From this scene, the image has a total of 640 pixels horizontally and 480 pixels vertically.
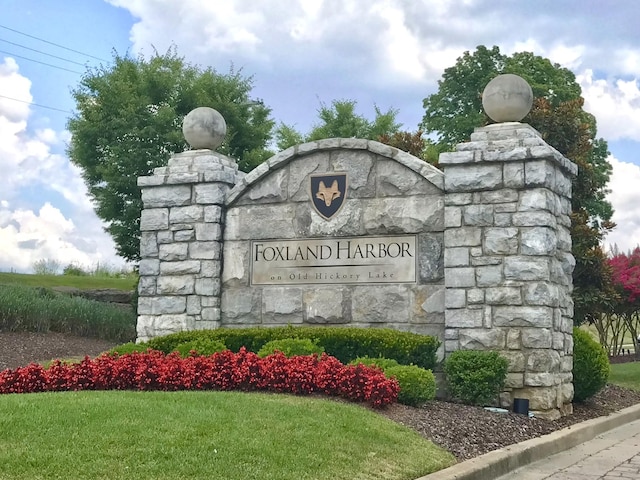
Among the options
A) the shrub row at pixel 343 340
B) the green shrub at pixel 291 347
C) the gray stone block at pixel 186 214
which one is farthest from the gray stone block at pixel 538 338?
the gray stone block at pixel 186 214

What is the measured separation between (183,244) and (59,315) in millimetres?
7707

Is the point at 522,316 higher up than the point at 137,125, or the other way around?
the point at 137,125

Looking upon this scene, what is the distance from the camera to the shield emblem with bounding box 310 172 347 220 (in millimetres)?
→ 11117

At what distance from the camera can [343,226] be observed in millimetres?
10984

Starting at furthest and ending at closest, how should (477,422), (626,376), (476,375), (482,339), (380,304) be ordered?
(626,376)
(380,304)
(482,339)
(476,375)
(477,422)

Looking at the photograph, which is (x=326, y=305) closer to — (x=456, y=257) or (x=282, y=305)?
(x=282, y=305)

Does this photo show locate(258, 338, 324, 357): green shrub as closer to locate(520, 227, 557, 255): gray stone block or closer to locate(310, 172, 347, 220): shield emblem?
locate(310, 172, 347, 220): shield emblem

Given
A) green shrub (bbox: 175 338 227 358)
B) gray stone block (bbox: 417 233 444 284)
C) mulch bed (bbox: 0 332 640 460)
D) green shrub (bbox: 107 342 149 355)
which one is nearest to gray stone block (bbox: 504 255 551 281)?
gray stone block (bbox: 417 233 444 284)

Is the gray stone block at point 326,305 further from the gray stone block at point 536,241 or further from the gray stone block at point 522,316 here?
the gray stone block at point 536,241

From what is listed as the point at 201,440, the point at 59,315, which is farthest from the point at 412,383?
the point at 59,315

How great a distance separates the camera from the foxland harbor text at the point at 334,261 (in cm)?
1069

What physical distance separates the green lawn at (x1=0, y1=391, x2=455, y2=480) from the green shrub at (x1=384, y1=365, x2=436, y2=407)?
87 centimetres

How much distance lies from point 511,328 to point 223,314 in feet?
13.5

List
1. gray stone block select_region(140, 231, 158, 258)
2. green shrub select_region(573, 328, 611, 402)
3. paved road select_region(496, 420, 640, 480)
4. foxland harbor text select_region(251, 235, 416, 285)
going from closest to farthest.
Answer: paved road select_region(496, 420, 640, 480) → foxland harbor text select_region(251, 235, 416, 285) → green shrub select_region(573, 328, 611, 402) → gray stone block select_region(140, 231, 158, 258)
